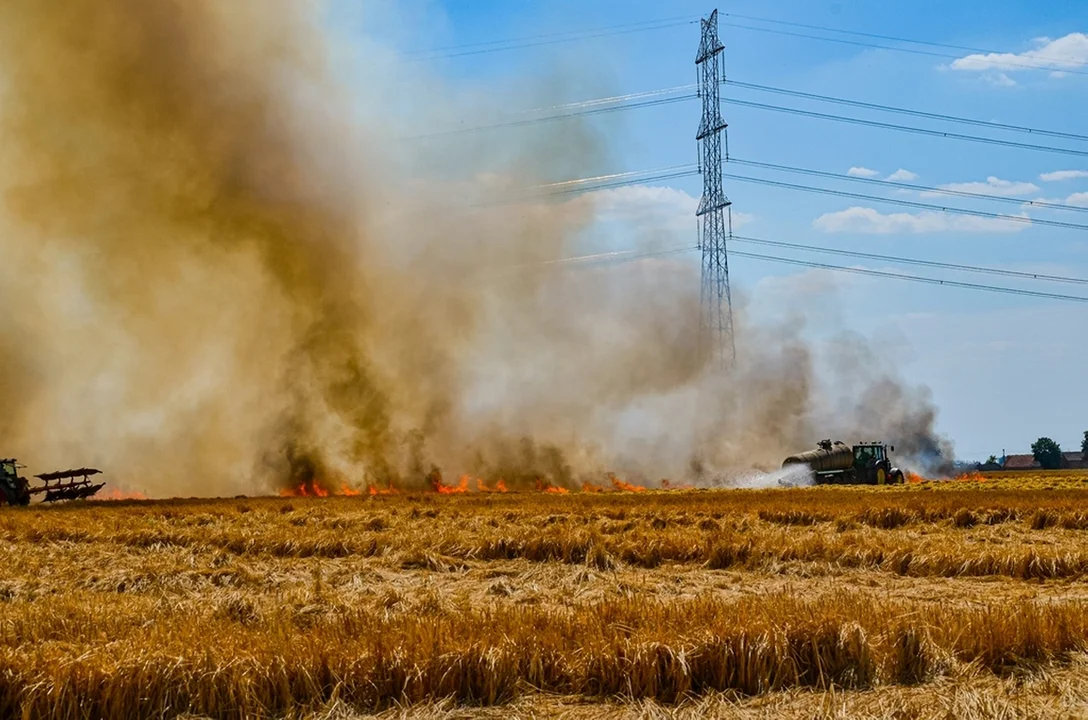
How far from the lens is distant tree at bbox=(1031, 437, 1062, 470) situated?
143225mm

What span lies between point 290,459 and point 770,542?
38.1m

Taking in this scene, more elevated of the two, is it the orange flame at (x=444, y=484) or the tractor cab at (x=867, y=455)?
the tractor cab at (x=867, y=455)

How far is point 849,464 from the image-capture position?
188 ft

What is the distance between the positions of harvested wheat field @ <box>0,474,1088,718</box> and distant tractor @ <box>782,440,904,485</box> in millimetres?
35927

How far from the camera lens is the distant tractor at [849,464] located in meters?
54.9

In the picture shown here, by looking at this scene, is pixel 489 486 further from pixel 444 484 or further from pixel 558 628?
pixel 558 628

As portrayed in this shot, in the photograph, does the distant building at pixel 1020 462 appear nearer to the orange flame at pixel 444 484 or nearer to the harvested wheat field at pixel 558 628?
the orange flame at pixel 444 484

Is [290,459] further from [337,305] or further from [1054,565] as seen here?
[1054,565]

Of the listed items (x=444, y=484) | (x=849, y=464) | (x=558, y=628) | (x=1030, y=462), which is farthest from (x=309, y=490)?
(x=1030, y=462)

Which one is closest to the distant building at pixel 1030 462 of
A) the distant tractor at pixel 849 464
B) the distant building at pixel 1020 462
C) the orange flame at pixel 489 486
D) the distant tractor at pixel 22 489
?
the distant building at pixel 1020 462

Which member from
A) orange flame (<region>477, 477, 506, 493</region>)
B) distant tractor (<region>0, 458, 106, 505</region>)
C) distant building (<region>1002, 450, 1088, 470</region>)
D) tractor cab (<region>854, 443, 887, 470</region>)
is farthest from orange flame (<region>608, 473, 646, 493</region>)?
distant building (<region>1002, 450, 1088, 470</region>)

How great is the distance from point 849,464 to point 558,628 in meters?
50.9

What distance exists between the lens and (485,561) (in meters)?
18.4

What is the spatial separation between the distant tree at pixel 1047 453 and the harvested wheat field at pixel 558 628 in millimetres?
138408
